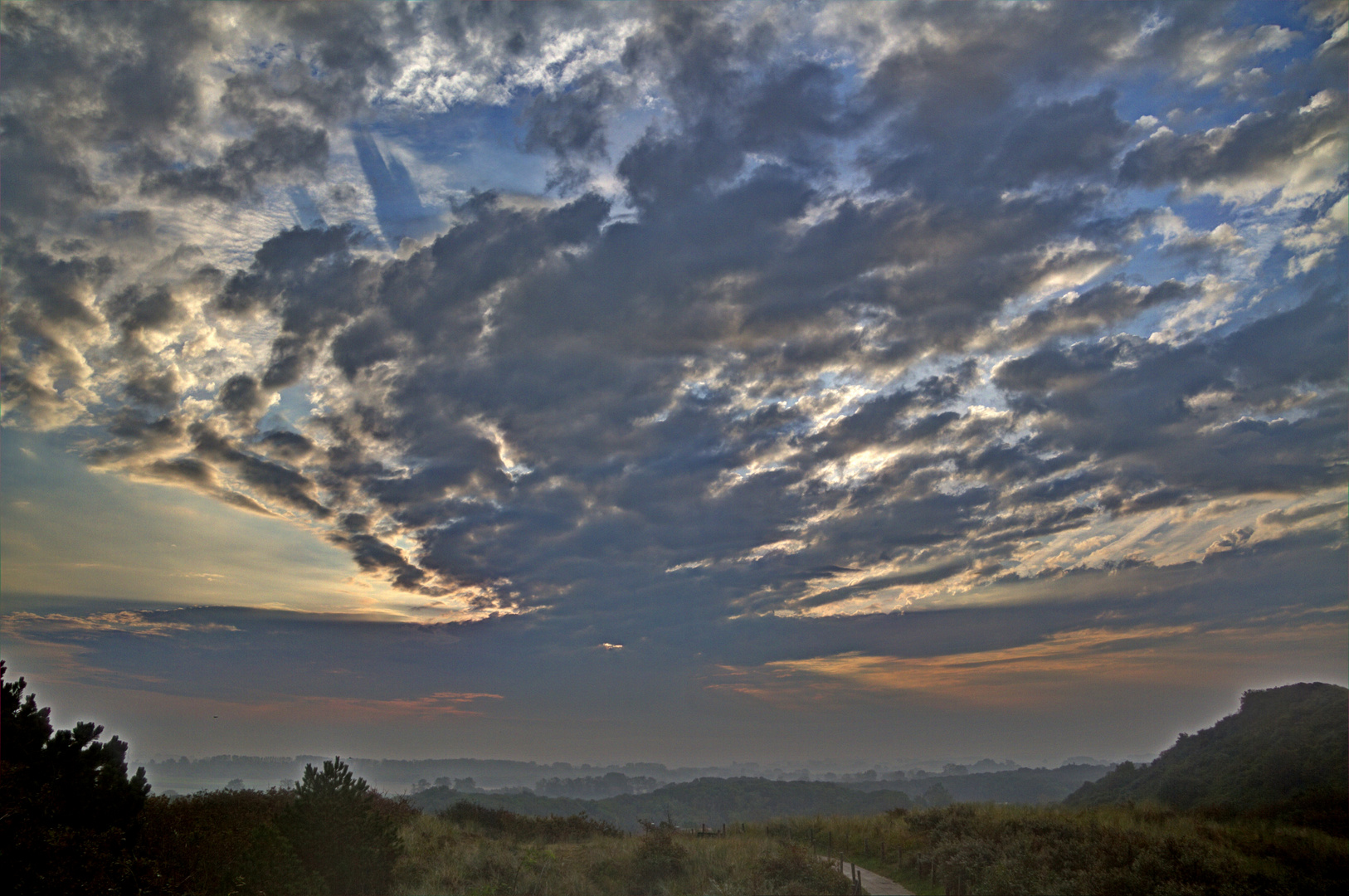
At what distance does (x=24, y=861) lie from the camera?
33.2 feet

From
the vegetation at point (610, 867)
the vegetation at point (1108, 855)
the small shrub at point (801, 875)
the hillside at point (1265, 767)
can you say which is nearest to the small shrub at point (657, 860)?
the vegetation at point (610, 867)

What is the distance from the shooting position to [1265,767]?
4094cm

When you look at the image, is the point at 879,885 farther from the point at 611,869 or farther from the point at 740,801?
the point at 740,801

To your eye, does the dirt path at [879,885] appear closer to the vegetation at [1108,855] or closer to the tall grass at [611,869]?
the vegetation at [1108,855]

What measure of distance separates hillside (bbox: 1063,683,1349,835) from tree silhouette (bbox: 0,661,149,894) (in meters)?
38.2

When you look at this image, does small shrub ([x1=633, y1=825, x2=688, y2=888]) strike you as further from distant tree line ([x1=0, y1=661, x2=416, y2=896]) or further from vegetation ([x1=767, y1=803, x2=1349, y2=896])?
distant tree line ([x1=0, y1=661, x2=416, y2=896])

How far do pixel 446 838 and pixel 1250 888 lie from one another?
31.4 meters

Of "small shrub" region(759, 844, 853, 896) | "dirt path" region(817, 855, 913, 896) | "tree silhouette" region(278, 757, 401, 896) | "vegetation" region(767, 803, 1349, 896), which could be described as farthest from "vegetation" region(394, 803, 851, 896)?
"vegetation" region(767, 803, 1349, 896)

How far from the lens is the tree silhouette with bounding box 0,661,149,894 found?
1029 centimetres

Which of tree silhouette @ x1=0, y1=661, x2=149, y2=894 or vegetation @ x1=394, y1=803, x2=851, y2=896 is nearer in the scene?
tree silhouette @ x1=0, y1=661, x2=149, y2=894

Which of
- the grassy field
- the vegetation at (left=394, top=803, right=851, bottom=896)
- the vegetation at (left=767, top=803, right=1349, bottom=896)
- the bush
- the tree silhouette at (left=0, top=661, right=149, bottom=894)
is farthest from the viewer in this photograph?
the vegetation at (left=394, top=803, right=851, bottom=896)

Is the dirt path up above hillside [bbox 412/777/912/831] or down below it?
above

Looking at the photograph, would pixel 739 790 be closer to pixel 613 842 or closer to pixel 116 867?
pixel 613 842

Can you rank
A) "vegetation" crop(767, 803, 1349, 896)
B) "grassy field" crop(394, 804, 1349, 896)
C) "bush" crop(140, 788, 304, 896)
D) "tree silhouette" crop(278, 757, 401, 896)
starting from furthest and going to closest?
1. "grassy field" crop(394, 804, 1349, 896)
2. "vegetation" crop(767, 803, 1349, 896)
3. "tree silhouette" crop(278, 757, 401, 896)
4. "bush" crop(140, 788, 304, 896)
